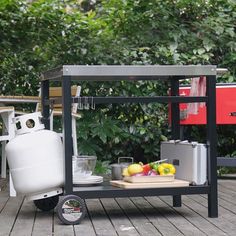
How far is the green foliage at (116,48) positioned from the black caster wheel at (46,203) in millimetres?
2235

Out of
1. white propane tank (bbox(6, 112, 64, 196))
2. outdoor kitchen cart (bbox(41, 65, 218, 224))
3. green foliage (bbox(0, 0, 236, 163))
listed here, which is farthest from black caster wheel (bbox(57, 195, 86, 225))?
green foliage (bbox(0, 0, 236, 163))

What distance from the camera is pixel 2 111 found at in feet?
17.0

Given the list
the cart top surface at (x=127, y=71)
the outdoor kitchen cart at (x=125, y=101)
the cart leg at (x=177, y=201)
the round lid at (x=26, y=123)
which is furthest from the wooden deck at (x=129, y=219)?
the cart top surface at (x=127, y=71)

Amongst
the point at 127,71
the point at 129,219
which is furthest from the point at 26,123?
the point at 129,219

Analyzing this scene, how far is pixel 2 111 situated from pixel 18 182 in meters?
1.41

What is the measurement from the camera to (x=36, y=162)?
383 cm

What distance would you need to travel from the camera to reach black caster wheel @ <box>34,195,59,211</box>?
13.9 feet

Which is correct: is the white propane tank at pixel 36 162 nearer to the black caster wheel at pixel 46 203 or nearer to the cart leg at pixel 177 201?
the black caster wheel at pixel 46 203

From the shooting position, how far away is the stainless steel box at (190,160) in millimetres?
3924

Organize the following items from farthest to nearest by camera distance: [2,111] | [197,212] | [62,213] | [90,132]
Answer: [90,132]
[2,111]
[197,212]
[62,213]

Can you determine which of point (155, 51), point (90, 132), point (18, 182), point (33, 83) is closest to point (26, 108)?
point (33, 83)

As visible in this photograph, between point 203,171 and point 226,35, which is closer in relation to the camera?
point 203,171

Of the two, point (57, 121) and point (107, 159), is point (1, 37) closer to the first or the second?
point (57, 121)

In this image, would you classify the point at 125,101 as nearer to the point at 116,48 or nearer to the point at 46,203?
the point at 46,203
